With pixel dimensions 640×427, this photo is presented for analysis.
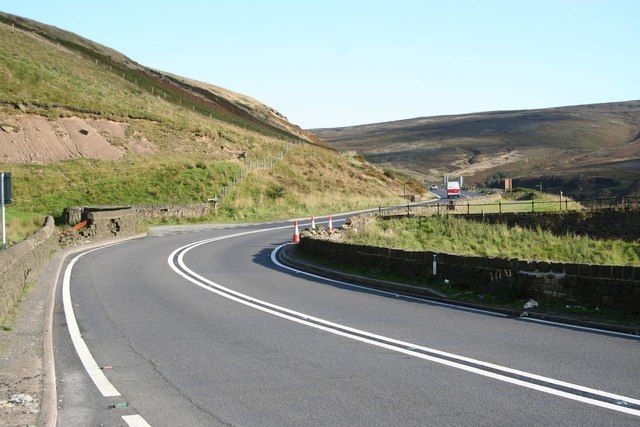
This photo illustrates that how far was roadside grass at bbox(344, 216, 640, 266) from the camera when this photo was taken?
27922 mm

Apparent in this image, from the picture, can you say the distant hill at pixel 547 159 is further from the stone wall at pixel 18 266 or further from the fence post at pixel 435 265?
the stone wall at pixel 18 266

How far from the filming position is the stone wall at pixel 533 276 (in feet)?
38.3

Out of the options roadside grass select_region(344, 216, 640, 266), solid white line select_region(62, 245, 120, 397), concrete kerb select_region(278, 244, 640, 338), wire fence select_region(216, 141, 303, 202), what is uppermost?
wire fence select_region(216, 141, 303, 202)

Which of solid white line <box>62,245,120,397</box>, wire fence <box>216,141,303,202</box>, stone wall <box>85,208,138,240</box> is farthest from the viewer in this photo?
wire fence <box>216,141,303,202</box>

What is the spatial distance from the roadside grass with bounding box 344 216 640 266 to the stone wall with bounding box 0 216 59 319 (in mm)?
10774

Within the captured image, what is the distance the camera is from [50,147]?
171ft

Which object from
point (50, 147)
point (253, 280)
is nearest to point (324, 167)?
point (50, 147)

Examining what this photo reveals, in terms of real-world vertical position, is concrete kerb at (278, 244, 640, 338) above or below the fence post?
below

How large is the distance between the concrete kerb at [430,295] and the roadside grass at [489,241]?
477 centimetres

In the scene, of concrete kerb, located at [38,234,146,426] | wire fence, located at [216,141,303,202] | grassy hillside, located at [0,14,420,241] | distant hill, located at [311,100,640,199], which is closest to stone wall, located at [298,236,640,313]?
concrete kerb, located at [38,234,146,426]

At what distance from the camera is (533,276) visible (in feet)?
43.1

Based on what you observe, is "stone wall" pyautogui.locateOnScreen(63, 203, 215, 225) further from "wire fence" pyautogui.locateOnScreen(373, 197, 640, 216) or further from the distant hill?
the distant hill

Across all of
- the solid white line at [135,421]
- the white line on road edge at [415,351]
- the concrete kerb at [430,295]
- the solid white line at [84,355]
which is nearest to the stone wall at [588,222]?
the concrete kerb at [430,295]

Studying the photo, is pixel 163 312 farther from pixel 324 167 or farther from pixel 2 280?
pixel 324 167
